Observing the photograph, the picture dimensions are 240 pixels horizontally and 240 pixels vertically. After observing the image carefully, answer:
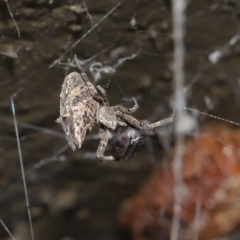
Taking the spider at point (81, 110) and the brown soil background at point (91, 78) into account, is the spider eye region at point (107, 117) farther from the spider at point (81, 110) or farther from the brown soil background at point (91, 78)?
the brown soil background at point (91, 78)

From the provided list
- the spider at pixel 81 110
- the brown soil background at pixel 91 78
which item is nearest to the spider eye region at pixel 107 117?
the spider at pixel 81 110

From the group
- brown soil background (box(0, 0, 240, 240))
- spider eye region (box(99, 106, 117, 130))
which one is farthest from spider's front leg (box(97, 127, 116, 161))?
brown soil background (box(0, 0, 240, 240))

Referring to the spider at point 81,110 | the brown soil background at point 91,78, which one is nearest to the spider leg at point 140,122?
the spider at point 81,110

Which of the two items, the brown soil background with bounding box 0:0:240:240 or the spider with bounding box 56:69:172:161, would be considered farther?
the brown soil background with bounding box 0:0:240:240

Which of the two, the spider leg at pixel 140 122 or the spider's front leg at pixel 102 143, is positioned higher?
the spider leg at pixel 140 122

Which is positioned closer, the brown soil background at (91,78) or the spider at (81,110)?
the spider at (81,110)

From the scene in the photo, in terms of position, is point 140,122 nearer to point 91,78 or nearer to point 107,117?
point 107,117

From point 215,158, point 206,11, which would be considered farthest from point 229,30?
point 215,158

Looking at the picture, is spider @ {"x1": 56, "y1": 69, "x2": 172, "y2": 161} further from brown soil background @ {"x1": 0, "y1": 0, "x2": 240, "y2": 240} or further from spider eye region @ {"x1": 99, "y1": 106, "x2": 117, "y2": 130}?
Result: brown soil background @ {"x1": 0, "y1": 0, "x2": 240, "y2": 240}
